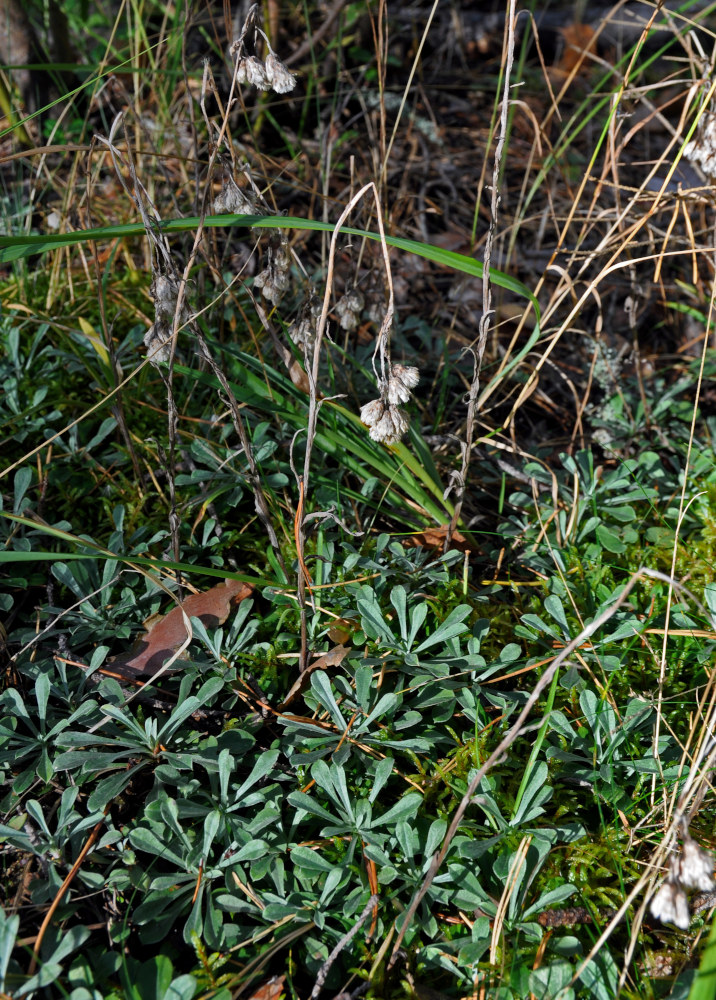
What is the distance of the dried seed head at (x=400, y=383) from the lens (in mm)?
1436

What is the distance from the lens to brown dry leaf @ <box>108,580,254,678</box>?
175 centimetres

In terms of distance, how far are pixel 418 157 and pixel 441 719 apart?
2709 mm

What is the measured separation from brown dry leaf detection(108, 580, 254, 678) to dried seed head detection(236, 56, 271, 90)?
112 cm

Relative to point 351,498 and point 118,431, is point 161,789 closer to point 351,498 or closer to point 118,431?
point 351,498

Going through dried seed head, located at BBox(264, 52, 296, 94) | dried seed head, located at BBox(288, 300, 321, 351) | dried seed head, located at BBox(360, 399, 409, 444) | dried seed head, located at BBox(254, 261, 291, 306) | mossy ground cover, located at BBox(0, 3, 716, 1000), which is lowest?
mossy ground cover, located at BBox(0, 3, 716, 1000)

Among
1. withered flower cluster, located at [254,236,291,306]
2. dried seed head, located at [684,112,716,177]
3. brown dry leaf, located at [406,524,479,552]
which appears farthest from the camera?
brown dry leaf, located at [406,524,479,552]

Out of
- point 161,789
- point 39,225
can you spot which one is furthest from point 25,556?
point 39,225

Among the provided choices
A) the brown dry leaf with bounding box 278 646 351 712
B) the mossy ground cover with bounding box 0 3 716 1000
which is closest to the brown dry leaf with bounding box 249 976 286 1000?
the mossy ground cover with bounding box 0 3 716 1000

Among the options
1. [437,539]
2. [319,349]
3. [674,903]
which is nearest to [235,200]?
[319,349]

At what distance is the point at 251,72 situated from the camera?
4.98 feet

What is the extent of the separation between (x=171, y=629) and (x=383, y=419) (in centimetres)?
75

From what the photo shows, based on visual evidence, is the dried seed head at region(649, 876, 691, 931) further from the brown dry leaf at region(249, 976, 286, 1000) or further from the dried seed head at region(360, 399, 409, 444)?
the dried seed head at region(360, 399, 409, 444)

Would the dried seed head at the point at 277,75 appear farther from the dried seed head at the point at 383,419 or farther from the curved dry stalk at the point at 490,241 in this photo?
the dried seed head at the point at 383,419

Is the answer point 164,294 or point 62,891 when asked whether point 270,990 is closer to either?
point 62,891
